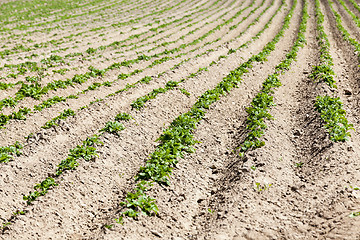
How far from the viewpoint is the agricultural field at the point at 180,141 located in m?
7.43

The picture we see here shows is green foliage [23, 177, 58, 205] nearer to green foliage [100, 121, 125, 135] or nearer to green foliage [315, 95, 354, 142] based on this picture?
green foliage [100, 121, 125, 135]

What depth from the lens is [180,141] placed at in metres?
10.2

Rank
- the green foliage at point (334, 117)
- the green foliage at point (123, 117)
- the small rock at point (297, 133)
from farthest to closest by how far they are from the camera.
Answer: the green foliage at point (123, 117) < the small rock at point (297, 133) < the green foliage at point (334, 117)

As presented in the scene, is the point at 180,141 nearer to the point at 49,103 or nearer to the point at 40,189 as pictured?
the point at 40,189

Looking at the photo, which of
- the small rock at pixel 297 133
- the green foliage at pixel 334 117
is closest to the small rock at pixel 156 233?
the green foliage at pixel 334 117

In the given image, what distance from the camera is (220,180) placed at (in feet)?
29.6

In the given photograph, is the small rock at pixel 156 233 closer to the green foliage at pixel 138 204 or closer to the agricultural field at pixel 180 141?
the agricultural field at pixel 180 141

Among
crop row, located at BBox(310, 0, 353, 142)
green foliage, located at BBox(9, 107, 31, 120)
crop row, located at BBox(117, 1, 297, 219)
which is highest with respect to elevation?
green foliage, located at BBox(9, 107, 31, 120)

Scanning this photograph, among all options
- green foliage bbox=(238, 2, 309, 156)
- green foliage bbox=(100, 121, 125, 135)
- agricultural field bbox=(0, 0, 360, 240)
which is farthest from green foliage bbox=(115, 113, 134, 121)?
green foliage bbox=(238, 2, 309, 156)

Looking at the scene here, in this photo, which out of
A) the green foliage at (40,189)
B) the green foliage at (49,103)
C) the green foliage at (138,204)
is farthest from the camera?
the green foliage at (49,103)

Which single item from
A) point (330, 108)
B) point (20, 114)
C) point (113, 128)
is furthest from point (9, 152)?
point (330, 108)

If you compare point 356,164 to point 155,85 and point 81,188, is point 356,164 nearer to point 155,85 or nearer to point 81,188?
point 81,188

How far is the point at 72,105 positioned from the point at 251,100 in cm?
663

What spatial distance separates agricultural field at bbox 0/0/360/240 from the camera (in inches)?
293
